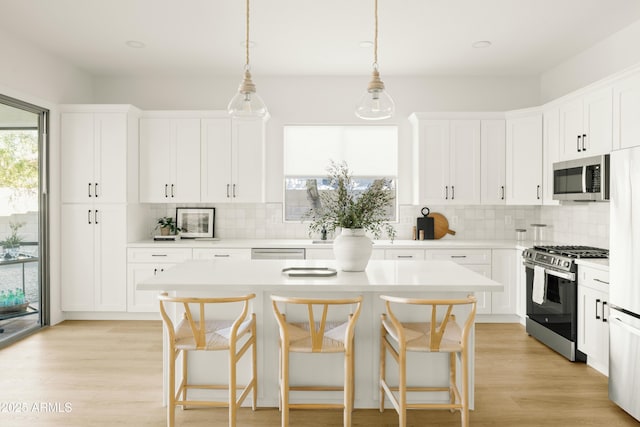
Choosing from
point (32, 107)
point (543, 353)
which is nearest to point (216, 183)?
point (32, 107)

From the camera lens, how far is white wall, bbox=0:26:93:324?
4316mm

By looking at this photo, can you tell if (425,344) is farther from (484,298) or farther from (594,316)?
(484,298)

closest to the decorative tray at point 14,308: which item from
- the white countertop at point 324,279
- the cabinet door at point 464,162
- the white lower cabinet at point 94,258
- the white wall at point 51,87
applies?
the white wall at point 51,87

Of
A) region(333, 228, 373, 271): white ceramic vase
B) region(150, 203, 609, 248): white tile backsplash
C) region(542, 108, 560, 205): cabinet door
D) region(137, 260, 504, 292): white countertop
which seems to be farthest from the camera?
region(150, 203, 609, 248): white tile backsplash

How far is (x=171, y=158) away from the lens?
541cm

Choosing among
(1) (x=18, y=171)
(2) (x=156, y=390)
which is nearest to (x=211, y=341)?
(2) (x=156, y=390)

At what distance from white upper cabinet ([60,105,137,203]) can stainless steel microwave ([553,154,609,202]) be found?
4.58 metres

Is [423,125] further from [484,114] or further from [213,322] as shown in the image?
[213,322]

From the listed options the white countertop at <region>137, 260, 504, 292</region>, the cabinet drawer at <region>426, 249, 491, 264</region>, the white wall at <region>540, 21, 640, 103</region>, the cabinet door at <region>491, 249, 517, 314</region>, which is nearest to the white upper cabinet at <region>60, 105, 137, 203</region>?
the white countertop at <region>137, 260, 504, 292</region>

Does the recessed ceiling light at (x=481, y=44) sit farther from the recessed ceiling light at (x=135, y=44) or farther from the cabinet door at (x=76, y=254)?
the cabinet door at (x=76, y=254)

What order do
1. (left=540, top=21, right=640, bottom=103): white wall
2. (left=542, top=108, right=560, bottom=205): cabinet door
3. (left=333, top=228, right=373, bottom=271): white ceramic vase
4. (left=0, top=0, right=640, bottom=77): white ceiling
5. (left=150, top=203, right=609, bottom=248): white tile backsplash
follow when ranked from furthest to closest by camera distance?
(left=150, top=203, right=609, bottom=248): white tile backsplash → (left=542, top=108, right=560, bottom=205): cabinet door → (left=540, top=21, right=640, bottom=103): white wall → (left=0, top=0, right=640, bottom=77): white ceiling → (left=333, top=228, right=373, bottom=271): white ceramic vase

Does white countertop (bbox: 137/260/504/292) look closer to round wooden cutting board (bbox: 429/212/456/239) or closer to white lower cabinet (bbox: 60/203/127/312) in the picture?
white lower cabinet (bbox: 60/203/127/312)

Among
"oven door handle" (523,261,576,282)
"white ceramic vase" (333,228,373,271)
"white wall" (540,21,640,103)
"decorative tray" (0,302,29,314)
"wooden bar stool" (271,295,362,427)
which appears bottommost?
"decorative tray" (0,302,29,314)

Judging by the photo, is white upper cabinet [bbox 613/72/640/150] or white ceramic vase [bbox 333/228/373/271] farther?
white upper cabinet [bbox 613/72/640/150]
